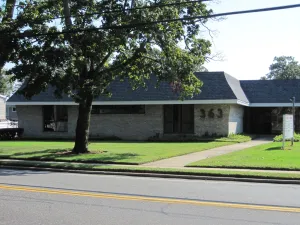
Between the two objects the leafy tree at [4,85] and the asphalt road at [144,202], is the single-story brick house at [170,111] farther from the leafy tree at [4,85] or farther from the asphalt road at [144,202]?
the leafy tree at [4,85]

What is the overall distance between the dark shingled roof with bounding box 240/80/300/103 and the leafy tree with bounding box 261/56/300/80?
4866 centimetres

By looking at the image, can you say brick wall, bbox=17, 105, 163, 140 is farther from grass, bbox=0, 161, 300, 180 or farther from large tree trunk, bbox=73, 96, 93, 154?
grass, bbox=0, 161, 300, 180

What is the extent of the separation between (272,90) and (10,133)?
2128 centimetres

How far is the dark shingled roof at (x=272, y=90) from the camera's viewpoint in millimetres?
31875

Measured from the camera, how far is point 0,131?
2989 centimetres

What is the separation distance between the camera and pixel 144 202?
27.1 feet

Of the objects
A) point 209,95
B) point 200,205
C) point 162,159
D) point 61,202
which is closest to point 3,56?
point 162,159

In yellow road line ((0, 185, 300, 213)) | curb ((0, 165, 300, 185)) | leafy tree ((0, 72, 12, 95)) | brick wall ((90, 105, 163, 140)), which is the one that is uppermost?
leafy tree ((0, 72, 12, 95))

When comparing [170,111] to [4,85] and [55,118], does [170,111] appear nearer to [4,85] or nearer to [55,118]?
[55,118]

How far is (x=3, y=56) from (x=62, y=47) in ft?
8.88

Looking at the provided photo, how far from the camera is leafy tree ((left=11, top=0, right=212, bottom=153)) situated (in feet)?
51.9

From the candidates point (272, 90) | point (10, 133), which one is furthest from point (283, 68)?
point (10, 133)

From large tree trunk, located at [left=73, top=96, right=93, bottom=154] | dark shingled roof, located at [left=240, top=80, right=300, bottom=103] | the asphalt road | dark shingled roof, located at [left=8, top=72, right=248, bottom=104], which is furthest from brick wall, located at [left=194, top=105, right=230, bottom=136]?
the asphalt road

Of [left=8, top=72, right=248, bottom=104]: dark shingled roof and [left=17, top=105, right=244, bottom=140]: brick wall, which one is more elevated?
[left=8, top=72, right=248, bottom=104]: dark shingled roof
